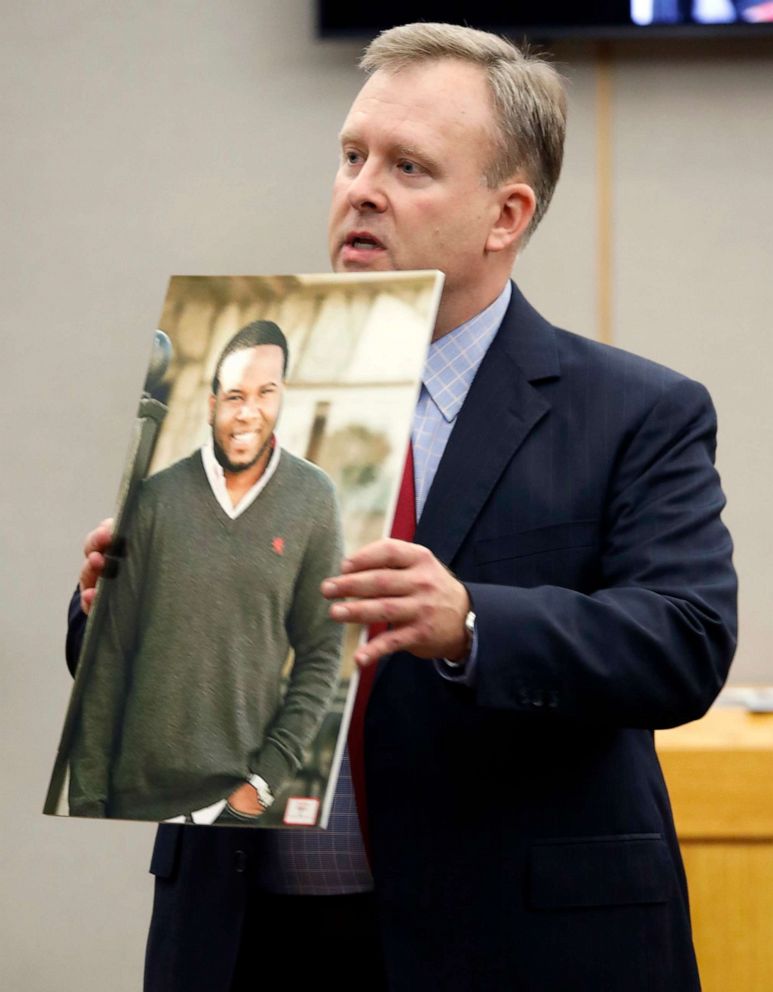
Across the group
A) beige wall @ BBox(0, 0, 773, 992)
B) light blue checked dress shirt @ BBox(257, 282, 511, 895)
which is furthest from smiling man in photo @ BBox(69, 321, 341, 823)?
beige wall @ BBox(0, 0, 773, 992)

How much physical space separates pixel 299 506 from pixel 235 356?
0.52ft

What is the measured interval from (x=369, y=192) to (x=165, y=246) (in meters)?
1.37

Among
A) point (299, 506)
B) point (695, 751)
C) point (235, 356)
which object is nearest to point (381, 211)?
point (235, 356)

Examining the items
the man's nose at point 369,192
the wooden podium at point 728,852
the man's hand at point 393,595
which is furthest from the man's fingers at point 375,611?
the wooden podium at point 728,852

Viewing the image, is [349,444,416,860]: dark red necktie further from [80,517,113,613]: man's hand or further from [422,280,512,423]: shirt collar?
[80,517,113,613]: man's hand

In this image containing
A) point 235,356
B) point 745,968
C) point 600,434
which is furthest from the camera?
point 745,968

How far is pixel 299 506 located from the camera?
46.8 inches

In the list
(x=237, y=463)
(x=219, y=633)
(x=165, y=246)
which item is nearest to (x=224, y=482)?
(x=237, y=463)

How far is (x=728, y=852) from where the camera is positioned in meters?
2.20

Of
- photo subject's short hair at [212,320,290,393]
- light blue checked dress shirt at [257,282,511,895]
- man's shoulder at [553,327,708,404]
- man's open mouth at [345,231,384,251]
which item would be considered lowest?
light blue checked dress shirt at [257,282,511,895]

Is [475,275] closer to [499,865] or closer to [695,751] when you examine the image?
[499,865]

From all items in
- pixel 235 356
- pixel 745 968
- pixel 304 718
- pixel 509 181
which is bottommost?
pixel 745 968

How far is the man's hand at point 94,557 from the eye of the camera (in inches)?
50.1

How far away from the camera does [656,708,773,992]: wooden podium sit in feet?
7.20
